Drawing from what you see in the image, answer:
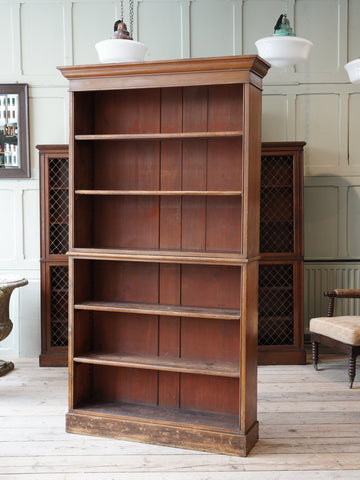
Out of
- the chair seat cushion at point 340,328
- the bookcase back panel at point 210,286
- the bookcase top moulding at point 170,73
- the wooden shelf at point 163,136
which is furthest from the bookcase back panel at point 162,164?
the chair seat cushion at point 340,328

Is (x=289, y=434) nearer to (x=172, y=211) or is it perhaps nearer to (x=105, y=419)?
(x=105, y=419)

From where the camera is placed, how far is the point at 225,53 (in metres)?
5.71

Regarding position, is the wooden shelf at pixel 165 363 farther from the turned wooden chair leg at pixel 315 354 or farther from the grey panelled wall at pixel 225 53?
the grey panelled wall at pixel 225 53

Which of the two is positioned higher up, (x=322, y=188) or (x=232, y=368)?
(x=322, y=188)

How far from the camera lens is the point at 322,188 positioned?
231 inches

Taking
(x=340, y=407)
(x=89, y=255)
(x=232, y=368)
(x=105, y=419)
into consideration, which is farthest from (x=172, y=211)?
(x=340, y=407)

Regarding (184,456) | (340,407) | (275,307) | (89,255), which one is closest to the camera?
(184,456)

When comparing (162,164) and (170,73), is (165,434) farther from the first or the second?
(170,73)

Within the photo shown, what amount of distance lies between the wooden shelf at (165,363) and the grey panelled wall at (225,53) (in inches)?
82.2

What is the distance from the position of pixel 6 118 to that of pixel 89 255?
102 inches

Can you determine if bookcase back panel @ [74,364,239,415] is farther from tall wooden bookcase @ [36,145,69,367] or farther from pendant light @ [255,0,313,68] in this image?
pendant light @ [255,0,313,68]

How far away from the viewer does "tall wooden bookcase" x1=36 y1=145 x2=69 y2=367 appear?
17.9 feet

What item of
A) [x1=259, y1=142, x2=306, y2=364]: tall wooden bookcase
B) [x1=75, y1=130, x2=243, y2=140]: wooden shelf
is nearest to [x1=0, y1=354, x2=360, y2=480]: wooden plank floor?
[x1=259, y1=142, x2=306, y2=364]: tall wooden bookcase

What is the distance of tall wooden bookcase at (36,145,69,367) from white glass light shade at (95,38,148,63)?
6.06 ft
